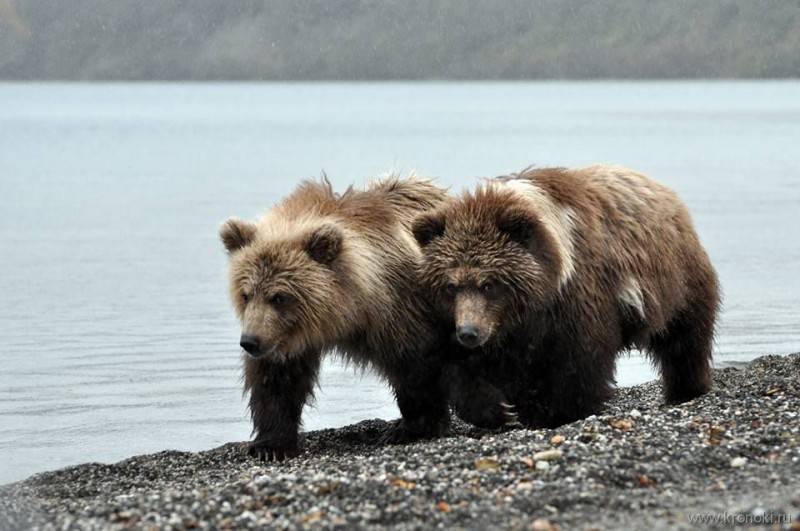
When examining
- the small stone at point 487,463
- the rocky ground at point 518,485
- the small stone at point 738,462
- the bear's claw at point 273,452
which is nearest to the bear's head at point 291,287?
the bear's claw at point 273,452

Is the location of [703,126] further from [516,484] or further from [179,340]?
[516,484]

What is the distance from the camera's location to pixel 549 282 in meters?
8.38

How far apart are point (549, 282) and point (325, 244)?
150 centimetres

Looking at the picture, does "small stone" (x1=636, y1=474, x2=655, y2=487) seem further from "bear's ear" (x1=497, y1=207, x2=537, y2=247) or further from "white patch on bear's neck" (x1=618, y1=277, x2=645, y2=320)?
"white patch on bear's neck" (x1=618, y1=277, x2=645, y2=320)

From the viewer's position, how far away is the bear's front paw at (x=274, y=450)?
8852mm

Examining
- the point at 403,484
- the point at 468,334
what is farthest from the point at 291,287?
the point at 403,484

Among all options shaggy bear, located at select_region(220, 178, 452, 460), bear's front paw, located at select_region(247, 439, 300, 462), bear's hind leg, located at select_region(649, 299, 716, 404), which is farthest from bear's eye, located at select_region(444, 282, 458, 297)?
bear's hind leg, located at select_region(649, 299, 716, 404)

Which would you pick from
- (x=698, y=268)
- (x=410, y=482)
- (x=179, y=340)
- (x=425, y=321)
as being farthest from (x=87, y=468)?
(x=179, y=340)

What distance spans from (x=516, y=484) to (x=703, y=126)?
103 m

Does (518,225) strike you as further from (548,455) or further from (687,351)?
(687,351)

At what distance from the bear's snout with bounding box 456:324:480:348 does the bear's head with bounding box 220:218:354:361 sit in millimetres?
918

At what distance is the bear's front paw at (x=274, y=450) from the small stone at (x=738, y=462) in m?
3.26

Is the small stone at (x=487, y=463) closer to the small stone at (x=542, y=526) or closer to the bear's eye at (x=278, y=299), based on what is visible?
the small stone at (x=542, y=526)

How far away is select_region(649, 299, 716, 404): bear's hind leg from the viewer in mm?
9898
